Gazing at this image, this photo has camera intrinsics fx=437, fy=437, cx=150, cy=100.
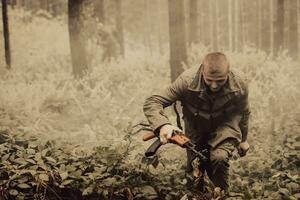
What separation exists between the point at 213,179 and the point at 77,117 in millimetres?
4661

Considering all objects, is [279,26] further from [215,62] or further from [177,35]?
[215,62]

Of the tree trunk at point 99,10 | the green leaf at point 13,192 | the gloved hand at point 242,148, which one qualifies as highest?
the tree trunk at point 99,10

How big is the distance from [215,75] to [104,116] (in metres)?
4.53

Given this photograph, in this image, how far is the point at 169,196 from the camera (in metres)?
4.46

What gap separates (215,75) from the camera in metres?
4.62

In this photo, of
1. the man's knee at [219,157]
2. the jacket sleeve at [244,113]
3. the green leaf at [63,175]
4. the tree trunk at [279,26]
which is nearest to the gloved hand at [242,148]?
the jacket sleeve at [244,113]

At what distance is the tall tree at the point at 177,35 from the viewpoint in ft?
31.5

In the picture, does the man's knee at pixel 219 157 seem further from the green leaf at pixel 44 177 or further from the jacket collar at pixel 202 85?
the green leaf at pixel 44 177

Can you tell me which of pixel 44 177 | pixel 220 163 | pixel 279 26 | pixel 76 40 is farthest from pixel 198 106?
pixel 279 26

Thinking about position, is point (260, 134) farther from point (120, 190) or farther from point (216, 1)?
point (216, 1)

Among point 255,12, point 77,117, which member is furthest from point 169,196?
point 255,12

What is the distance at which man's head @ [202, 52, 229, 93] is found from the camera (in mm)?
4590

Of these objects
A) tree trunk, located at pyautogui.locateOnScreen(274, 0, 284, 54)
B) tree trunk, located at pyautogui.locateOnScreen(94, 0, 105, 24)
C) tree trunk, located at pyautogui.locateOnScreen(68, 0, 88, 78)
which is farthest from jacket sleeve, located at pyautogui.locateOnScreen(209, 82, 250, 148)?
tree trunk, located at pyautogui.locateOnScreen(274, 0, 284, 54)

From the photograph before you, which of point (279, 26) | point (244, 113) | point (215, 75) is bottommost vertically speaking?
point (244, 113)
